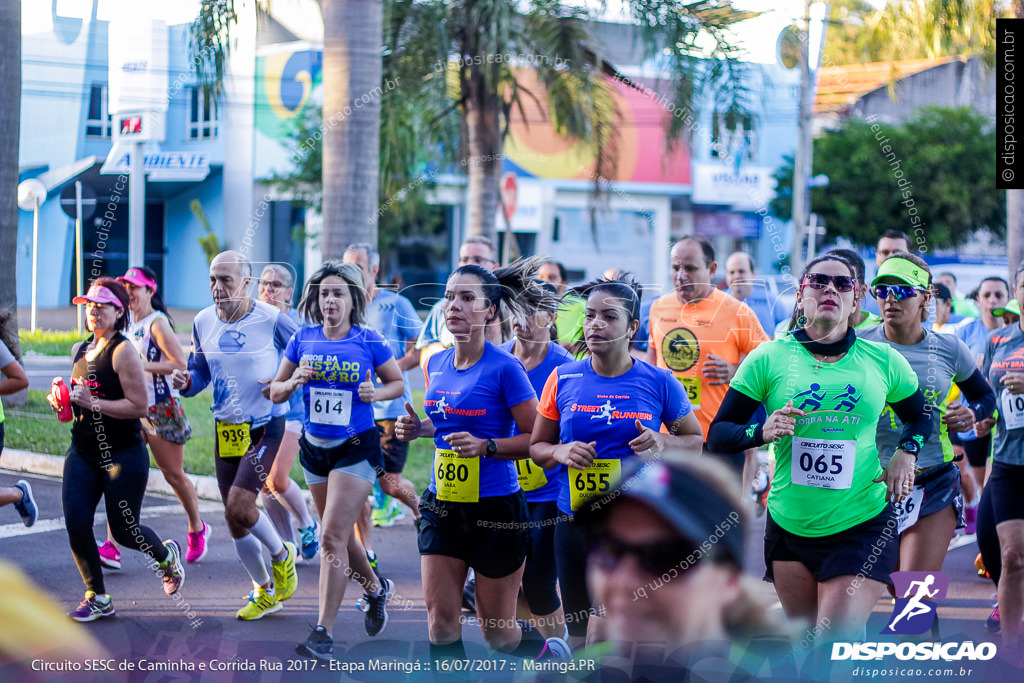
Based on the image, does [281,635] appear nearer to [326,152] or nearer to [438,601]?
[438,601]

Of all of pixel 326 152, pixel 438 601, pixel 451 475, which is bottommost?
pixel 438 601

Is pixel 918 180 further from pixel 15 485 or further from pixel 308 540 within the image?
pixel 15 485

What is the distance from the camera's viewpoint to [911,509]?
4.89 m

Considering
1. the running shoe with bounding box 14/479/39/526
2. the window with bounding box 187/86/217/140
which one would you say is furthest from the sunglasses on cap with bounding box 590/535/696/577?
the window with bounding box 187/86/217/140

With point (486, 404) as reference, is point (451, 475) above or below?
below

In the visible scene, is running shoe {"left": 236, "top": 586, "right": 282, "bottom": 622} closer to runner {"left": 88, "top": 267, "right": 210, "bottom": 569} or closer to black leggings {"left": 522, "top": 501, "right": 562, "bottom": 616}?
runner {"left": 88, "top": 267, "right": 210, "bottom": 569}

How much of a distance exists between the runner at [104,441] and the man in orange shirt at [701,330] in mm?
2988

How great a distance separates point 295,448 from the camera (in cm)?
675

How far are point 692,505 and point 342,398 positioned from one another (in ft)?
12.3

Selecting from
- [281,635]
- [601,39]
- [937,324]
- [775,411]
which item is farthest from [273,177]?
[775,411]

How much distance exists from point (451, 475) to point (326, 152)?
15.8ft

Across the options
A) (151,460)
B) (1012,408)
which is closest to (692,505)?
(1012,408)

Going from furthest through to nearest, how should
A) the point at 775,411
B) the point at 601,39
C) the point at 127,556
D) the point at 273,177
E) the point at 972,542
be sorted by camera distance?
the point at 273,177, the point at 601,39, the point at 972,542, the point at 127,556, the point at 775,411

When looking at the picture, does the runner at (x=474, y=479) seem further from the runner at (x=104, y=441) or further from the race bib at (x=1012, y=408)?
the race bib at (x=1012, y=408)
